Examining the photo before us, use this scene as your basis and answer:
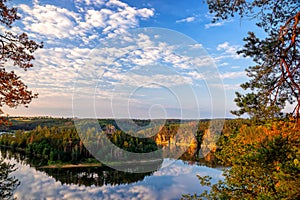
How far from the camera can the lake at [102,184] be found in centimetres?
2864

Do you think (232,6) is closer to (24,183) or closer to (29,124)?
(24,183)

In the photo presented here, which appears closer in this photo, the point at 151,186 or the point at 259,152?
the point at 259,152

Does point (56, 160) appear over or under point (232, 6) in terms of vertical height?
under

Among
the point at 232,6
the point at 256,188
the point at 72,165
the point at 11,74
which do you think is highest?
the point at 232,6

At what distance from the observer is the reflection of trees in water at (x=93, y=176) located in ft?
117

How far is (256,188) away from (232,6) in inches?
176

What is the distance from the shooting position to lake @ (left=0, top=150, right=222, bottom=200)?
2864 cm

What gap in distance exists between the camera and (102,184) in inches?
1366

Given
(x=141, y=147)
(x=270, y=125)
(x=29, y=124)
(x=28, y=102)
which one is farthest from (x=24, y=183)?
(x=29, y=124)

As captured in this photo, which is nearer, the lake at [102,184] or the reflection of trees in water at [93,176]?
the lake at [102,184]

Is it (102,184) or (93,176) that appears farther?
(93,176)

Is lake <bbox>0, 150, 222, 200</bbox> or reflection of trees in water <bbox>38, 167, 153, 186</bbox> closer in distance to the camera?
lake <bbox>0, 150, 222, 200</bbox>

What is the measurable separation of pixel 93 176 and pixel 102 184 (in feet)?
17.0

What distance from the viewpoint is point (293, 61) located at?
4.71 meters
